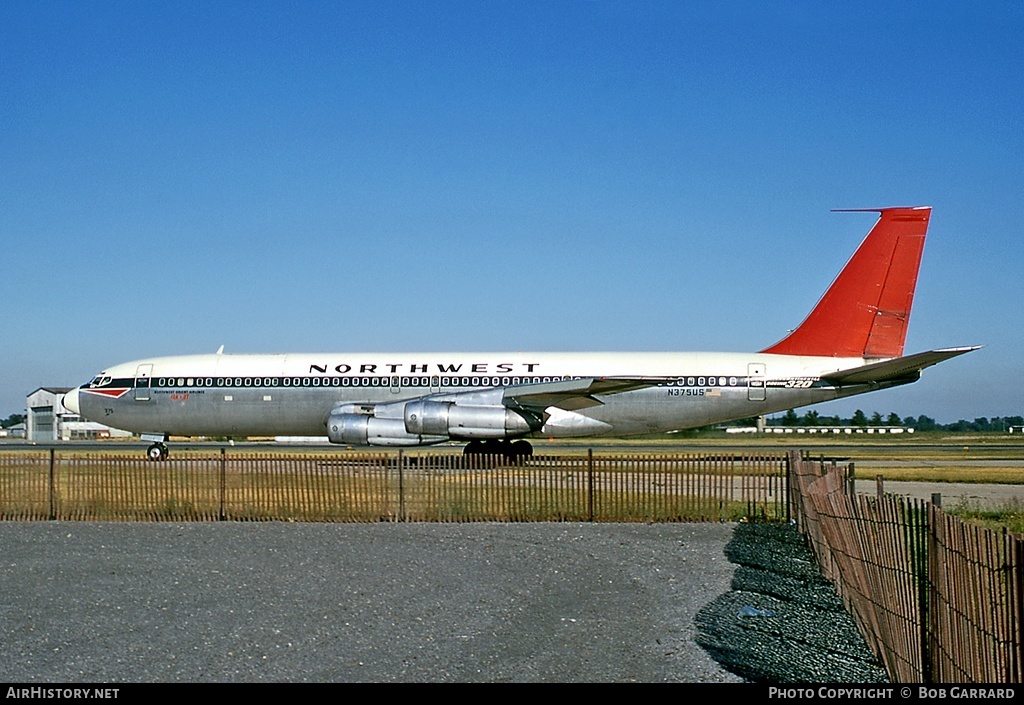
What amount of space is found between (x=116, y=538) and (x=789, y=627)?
33.1 feet

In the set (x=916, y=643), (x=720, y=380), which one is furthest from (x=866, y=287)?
(x=916, y=643)

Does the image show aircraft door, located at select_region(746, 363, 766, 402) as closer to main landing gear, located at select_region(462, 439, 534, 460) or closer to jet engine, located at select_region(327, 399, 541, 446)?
jet engine, located at select_region(327, 399, 541, 446)

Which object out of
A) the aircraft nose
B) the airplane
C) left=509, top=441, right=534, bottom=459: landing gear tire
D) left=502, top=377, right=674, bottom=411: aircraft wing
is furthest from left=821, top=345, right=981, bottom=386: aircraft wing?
the aircraft nose

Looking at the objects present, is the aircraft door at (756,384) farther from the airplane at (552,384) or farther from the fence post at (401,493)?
the fence post at (401,493)

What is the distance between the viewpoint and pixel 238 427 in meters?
34.9

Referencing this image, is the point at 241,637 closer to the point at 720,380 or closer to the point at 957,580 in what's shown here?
the point at 957,580

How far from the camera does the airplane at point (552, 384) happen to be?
31.2 metres

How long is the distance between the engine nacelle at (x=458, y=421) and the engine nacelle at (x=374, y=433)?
0.28 m

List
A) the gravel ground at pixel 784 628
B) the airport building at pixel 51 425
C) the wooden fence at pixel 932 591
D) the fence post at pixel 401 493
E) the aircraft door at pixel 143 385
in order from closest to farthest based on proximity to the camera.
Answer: the wooden fence at pixel 932 591
the gravel ground at pixel 784 628
the fence post at pixel 401 493
the aircraft door at pixel 143 385
the airport building at pixel 51 425

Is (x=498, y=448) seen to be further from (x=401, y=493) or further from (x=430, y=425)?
(x=401, y=493)

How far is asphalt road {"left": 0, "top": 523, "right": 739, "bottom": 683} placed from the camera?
25.5 ft

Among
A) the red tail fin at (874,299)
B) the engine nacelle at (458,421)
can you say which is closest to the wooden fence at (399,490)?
the engine nacelle at (458,421)

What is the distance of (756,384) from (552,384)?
6.25 m
